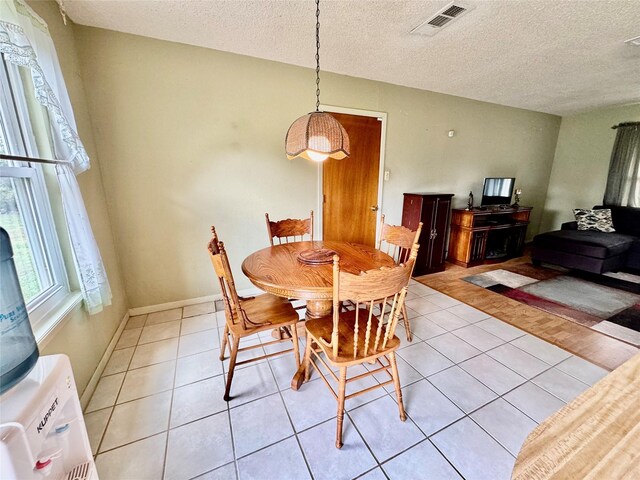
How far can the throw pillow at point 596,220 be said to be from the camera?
13.2ft

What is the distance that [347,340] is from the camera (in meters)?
1.45

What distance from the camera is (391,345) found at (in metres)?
1.41

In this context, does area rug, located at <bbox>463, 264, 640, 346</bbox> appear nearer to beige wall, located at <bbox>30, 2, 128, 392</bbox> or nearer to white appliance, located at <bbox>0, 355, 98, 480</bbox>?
white appliance, located at <bbox>0, 355, 98, 480</bbox>

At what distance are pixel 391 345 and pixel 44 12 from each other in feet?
9.51

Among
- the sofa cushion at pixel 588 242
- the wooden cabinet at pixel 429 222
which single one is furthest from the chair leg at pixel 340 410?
the sofa cushion at pixel 588 242

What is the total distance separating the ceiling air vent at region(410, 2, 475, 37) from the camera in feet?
5.90

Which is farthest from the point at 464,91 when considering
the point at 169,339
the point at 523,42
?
the point at 169,339

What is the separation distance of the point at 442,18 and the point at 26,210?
2.93 metres

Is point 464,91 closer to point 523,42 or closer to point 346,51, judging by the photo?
point 523,42

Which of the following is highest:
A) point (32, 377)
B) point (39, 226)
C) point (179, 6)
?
point (179, 6)

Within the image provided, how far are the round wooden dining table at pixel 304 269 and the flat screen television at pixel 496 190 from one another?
323 centimetres

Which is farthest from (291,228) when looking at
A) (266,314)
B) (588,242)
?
(588,242)

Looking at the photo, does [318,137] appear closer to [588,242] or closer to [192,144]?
[192,144]

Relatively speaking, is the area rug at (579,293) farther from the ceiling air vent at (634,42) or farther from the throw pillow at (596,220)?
the ceiling air vent at (634,42)
